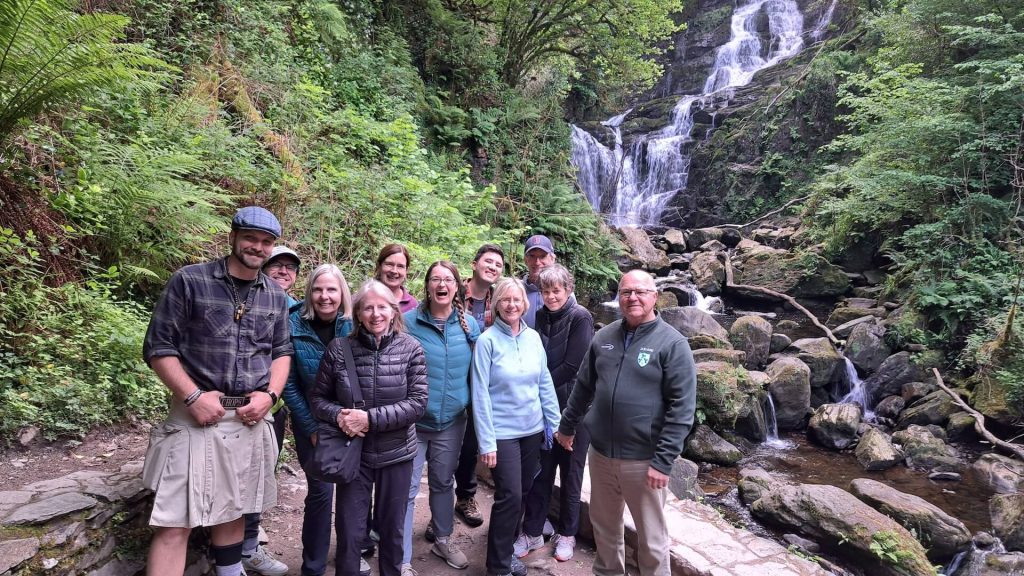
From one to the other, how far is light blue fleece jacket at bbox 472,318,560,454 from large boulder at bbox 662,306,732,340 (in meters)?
8.79

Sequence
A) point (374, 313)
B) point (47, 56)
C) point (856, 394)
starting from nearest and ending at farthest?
1. point (374, 313)
2. point (47, 56)
3. point (856, 394)

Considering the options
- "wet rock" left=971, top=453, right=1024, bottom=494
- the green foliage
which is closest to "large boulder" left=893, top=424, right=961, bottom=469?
"wet rock" left=971, top=453, right=1024, bottom=494

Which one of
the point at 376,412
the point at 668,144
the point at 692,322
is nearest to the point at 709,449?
the point at 692,322

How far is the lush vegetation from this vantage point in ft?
12.4

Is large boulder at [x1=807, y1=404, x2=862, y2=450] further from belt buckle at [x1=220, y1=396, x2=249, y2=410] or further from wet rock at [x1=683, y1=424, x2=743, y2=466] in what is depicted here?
belt buckle at [x1=220, y1=396, x2=249, y2=410]

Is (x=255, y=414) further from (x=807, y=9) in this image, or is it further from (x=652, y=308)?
(x=807, y=9)

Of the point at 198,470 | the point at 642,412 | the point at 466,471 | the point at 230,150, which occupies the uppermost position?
the point at 230,150

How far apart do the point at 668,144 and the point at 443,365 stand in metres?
22.5

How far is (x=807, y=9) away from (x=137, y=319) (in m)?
33.1

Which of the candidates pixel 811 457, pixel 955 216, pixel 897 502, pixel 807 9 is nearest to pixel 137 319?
pixel 897 502

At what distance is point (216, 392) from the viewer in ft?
8.21

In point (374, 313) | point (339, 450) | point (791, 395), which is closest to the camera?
point (339, 450)

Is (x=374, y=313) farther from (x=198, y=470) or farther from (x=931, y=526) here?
(x=931, y=526)

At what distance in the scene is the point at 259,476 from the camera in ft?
8.95
